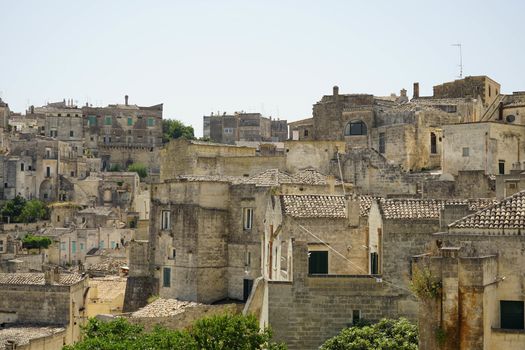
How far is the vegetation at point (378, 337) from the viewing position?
1045 inches

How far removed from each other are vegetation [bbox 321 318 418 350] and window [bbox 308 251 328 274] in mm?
4949

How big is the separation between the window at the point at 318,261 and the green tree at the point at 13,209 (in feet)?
208

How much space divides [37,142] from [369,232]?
71.1 m

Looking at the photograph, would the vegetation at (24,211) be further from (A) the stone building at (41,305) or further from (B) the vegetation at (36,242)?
(A) the stone building at (41,305)

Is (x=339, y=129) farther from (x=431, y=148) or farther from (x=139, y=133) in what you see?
(x=139, y=133)

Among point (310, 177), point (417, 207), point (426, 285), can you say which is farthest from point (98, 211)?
point (426, 285)

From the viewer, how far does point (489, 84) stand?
59.7 metres

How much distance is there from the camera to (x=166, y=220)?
4481 centimetres

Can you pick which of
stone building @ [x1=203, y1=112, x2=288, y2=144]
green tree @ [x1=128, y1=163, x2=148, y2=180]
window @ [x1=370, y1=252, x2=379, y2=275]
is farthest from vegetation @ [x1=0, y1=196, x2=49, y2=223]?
window @ [x1=370, y1=252, x2=379, y2=275]

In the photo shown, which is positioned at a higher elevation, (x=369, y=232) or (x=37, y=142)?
(x=37, y=142)

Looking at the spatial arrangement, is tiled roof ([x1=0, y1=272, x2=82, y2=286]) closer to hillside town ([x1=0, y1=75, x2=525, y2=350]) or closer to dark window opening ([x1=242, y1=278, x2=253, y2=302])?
hillside town ([x1=0, y1=75, x2=525, y2=350])

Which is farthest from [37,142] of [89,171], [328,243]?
[328,243]

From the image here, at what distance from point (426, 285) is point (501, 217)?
293cm

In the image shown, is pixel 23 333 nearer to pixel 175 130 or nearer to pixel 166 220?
pixel 166 220
